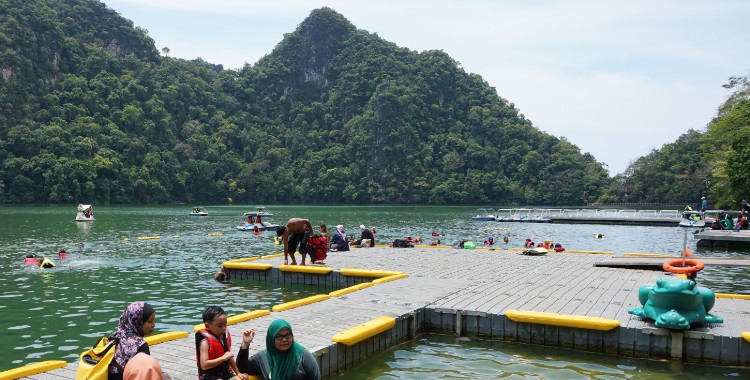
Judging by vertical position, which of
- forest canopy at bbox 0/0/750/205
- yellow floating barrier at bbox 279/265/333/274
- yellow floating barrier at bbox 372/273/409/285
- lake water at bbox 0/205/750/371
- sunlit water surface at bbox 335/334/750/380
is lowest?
lake water at bbox 0/205/750/371

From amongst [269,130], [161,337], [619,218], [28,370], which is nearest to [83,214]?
[161,337]

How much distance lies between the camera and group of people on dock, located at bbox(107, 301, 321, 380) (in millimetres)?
5141

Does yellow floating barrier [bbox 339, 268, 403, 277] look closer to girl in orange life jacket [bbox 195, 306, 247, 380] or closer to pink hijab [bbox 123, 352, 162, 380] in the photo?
girl in orange life jacket [bbox 195, 306, 247, 380]

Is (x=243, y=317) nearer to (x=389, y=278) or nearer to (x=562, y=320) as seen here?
(x=389, y=278)

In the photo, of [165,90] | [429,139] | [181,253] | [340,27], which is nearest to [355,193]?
[429,139]

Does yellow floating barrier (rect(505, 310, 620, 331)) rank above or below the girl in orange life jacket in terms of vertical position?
below

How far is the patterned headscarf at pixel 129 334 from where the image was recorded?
531cm

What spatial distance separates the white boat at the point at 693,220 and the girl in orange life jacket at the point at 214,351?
153ft

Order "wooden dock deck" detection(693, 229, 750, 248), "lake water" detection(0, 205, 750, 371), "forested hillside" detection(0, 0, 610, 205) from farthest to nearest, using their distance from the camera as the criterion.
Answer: "forested hillside" detection(0, 0, 610, 205) < "wooden dock deck" detection(693, 229, 750, 248) < "lake water" detection(0, 205, 750, 371)

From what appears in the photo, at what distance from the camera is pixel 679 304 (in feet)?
30.5

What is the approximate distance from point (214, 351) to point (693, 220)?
51.3m

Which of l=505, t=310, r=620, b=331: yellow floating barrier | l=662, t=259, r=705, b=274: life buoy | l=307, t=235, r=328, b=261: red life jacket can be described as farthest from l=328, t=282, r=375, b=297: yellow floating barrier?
l=662, t=259, r=705, b=274: life buoy

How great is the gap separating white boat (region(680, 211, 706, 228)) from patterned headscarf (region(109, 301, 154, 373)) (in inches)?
1876

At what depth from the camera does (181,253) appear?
90.7ft
